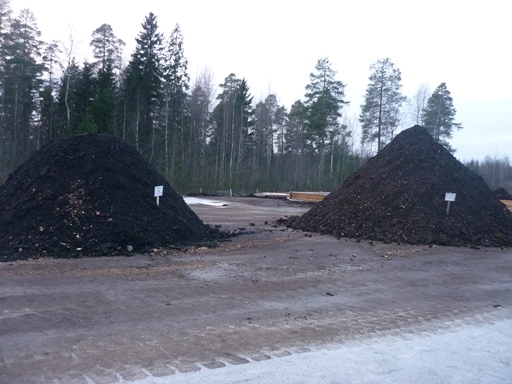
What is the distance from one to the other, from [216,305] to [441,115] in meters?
54.6

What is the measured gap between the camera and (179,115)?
5753cm

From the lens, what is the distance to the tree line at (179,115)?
46.4 meters

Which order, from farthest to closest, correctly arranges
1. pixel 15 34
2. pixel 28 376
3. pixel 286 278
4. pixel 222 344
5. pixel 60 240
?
1. pixel 15 34
2. pixel 60 240
3. pixel 286 278
4. pixel 222 344
5. pixel 28 376

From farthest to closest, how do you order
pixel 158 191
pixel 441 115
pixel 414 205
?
pixel 441 115 < pixel 414 205 < pixel 158 191

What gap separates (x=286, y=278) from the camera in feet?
37.6

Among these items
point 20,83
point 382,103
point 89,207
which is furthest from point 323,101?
point 89,207

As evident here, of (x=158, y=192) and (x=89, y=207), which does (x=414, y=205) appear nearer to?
(x=158, y=192)

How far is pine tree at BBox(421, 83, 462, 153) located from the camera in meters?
58.2

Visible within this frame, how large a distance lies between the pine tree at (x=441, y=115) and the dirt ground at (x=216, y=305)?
1791 inches

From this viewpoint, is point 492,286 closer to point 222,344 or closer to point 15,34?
point 222,344

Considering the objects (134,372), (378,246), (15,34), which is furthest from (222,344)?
(15,34)

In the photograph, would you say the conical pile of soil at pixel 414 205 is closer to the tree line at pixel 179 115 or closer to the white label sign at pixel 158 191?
the white label sign at pixel 158 191

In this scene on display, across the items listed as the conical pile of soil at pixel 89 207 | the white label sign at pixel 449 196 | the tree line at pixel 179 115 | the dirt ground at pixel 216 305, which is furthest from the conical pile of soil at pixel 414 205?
the tree line at pixel 179 115

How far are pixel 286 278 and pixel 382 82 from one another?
50.4m
